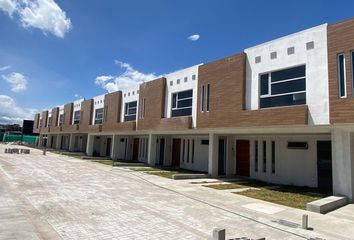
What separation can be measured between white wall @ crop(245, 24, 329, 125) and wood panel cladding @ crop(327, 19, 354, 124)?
27 centimetres

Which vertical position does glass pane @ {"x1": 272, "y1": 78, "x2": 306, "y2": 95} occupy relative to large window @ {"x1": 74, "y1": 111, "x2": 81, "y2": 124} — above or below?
below

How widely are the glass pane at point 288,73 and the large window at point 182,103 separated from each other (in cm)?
721

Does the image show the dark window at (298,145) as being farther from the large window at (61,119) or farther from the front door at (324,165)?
the large window at (61,119)

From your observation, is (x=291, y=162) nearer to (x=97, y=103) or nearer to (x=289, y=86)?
(x=289, y=86)

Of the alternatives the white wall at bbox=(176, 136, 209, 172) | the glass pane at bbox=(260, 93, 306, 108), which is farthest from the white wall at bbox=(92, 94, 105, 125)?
the glass pane at bbox=(260, 93, 306, 108)

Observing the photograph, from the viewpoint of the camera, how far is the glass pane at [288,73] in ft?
43.8

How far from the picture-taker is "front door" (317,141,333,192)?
632 inches

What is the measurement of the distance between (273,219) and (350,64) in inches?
273

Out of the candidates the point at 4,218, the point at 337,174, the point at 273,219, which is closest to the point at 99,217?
the point at 4,218

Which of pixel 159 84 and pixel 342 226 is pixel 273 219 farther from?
pixel 159 84

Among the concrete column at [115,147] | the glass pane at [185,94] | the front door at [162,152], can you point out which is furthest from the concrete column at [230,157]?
the concrete column at [115,147]

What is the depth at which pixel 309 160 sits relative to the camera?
17000 millimetres

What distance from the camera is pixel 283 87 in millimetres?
14047

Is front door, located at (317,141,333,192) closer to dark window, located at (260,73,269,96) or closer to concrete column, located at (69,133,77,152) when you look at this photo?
dark window, located at (260,73,269,96)
